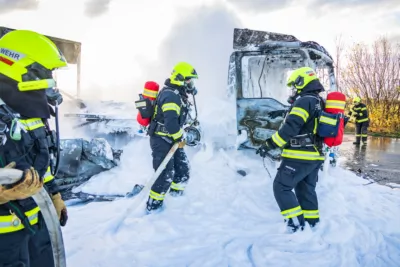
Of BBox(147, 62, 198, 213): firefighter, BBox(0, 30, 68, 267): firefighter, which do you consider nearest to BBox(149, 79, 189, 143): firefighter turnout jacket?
BBox(147, 62, 198, 213): firefighter

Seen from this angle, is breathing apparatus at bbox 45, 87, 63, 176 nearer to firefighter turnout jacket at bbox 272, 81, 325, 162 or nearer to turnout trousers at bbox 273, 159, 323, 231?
firefighter turnout jacket at bbox 272, 81, 325, 162

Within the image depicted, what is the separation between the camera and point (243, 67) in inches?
204

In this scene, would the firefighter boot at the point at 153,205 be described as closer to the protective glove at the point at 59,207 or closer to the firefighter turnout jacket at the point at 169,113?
the firefighter turnout jacket at the point at 169,113

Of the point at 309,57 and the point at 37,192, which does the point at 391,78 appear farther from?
the point at 37,192

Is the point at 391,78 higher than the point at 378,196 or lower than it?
higher

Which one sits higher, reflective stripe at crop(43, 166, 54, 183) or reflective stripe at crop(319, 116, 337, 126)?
reflective stripe at crop(319, 116, 337, 126)

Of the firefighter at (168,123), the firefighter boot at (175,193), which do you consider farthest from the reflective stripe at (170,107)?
the firefighter boot at (175,193)

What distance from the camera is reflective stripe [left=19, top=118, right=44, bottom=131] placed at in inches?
62.9

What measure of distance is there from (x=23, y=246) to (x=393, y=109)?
784 inches

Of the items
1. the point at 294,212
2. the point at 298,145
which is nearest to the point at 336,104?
the point at 298,145

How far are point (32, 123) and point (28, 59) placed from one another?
0.34 m

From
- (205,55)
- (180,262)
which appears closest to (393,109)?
(205,55)

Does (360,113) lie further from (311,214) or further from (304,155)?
(304,155)

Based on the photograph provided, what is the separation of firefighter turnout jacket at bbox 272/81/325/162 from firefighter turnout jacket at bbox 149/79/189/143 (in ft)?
3.83
